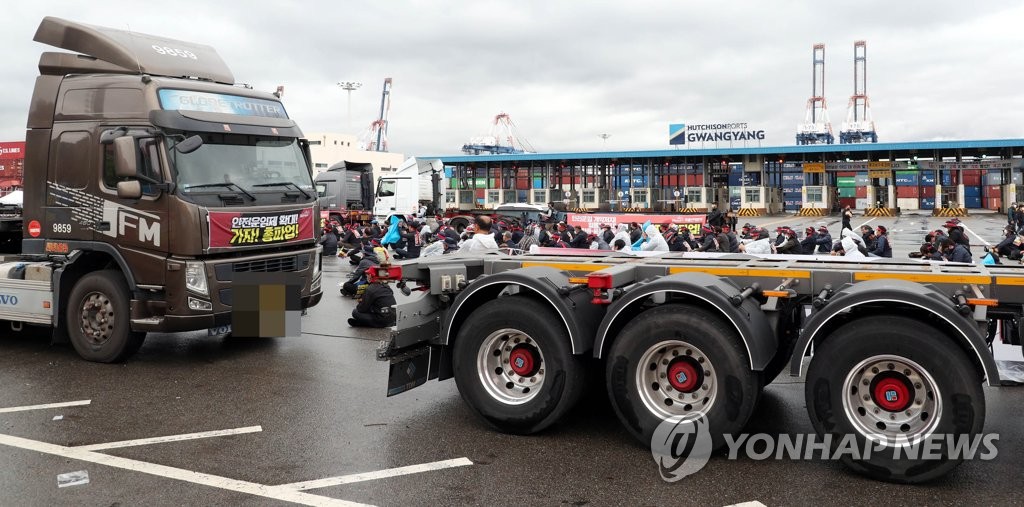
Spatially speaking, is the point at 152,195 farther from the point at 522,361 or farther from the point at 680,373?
the point at 680,373

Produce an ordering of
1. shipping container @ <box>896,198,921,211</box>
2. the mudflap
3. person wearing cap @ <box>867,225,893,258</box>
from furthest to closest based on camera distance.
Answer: shipping container @ <box>896,198,921,211</box> → person wearing cap @ <box>867,225,893,258</box> → the mudflap

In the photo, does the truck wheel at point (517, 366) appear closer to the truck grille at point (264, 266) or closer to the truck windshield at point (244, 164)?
the truck grille at point (264, 266)

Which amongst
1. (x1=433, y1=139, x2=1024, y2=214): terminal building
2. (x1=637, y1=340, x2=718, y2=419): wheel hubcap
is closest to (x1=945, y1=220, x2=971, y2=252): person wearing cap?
(x1=637, y1=340, x2=718, y2=419): wheel hubcap

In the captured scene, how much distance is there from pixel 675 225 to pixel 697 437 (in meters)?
17.4

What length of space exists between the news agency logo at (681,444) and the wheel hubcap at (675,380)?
71mm

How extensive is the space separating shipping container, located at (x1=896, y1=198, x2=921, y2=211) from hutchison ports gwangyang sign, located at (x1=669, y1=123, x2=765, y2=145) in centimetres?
1234

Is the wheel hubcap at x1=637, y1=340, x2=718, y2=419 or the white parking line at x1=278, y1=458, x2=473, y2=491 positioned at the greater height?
the wheel hubcap at x1=637, y1=340, x2=718, y2=419

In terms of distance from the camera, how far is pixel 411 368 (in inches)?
241

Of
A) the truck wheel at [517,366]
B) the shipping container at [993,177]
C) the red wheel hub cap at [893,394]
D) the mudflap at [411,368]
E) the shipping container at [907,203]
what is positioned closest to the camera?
the red wheel hub cap at [893,394]

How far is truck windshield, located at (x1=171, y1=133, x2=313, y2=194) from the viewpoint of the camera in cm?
768

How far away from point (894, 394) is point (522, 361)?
8.28 feet

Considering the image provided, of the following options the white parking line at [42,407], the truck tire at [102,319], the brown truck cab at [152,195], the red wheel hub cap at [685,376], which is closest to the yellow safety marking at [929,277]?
the red wheel hub cap at [685,376]

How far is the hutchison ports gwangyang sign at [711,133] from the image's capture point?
66750mm

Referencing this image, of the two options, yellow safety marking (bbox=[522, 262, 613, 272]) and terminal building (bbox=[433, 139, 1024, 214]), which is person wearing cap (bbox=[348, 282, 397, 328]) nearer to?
yellow safety marking (bbox=[522, 262, 613, 272])
